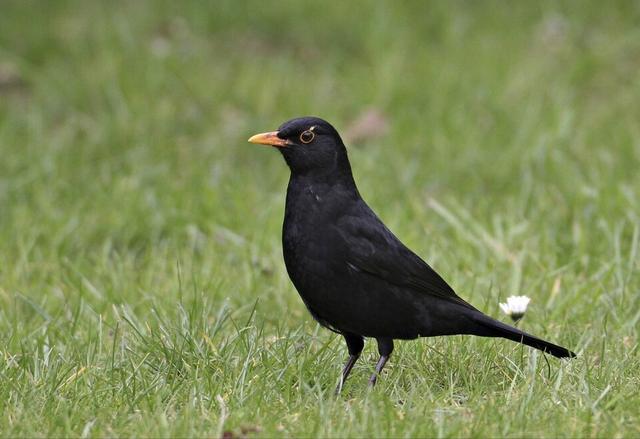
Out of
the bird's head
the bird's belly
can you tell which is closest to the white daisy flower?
the bird's belly

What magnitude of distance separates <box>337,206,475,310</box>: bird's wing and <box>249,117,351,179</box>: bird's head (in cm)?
24

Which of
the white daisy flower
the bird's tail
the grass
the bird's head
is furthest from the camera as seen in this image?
the white daisy flower

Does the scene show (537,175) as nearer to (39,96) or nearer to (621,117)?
(621,117)

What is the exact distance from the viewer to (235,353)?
443 cm

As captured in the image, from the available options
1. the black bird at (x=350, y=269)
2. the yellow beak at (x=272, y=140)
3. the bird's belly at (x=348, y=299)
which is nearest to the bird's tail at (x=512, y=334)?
the black bird at (x=350, y=269)

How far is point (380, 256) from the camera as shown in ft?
14.1

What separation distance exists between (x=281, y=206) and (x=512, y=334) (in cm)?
266

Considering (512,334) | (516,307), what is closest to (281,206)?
(516,307)

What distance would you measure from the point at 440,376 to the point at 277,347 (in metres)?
0.64

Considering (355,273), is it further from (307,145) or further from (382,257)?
(307,145)

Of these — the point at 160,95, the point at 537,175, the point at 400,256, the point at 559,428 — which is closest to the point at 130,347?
the point at 400,256

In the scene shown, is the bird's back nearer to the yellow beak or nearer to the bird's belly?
the bird's belly

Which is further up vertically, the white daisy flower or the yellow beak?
the yellow beak

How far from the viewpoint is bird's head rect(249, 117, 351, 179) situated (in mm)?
4480
